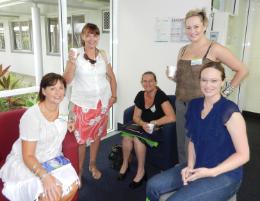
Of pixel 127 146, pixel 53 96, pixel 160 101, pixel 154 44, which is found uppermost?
pixel 154 44

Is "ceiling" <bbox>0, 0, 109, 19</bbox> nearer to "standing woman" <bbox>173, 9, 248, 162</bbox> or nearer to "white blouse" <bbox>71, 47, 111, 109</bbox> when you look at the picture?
"white blouse" <bbox>71, 47, 111, 109</bbox>

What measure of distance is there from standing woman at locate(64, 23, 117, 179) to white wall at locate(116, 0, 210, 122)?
3.52 feet

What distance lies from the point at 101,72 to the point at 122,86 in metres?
1.50

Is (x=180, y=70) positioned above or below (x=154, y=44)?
below

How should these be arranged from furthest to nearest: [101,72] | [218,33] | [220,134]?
[218,33] → [101,72] → [220,134]

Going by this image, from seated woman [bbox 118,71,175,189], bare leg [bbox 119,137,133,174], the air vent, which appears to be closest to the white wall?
the air vent

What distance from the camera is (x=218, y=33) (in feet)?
9.44

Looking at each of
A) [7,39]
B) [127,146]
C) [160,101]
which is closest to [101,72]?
[160,101]

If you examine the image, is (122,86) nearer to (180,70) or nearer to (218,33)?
(218,33)

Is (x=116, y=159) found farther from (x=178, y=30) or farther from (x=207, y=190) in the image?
(x=178, y=30)

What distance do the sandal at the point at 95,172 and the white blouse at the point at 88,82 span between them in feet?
2.40

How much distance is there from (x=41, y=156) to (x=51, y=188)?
27cm

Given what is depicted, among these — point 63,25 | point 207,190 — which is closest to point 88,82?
point 63,25

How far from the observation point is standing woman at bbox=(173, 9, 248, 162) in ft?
6.08
